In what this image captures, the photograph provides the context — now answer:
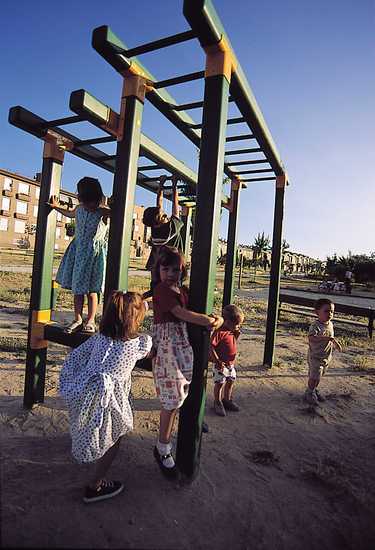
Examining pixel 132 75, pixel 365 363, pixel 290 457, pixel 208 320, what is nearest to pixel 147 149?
pixel 132 75

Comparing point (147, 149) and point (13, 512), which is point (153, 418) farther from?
point (147, 149)

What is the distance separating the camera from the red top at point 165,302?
2.05 meters

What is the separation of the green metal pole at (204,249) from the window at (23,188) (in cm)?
4345

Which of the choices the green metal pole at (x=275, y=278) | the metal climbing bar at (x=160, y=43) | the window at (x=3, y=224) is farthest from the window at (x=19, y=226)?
the metal climbing bar at (x=160, y=43)

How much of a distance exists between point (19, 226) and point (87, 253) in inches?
1692

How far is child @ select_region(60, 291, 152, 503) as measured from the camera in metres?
1.81

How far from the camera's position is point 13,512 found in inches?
67.5

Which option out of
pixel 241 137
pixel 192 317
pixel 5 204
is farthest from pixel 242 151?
pixel 5 204

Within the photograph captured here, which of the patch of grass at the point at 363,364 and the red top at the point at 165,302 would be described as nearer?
the red top at the point at 165,302

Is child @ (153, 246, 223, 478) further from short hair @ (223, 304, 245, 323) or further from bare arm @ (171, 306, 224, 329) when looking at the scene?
short hair @ (223, 304, 245, 323)

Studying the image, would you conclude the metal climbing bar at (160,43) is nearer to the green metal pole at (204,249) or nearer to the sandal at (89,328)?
the green metal pole at (204,249)

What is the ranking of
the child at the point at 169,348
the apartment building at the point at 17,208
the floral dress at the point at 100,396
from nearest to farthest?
the floral dress at the point at 100,396 → the child at the point at 169,348 → the apartment building at the point at 17,208

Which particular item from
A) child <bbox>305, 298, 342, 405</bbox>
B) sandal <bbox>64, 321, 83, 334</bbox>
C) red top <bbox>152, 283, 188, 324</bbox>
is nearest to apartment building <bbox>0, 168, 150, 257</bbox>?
sandal <bbox>64, 321, 83, 334</bbox>

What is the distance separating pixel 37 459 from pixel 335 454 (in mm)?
2233
